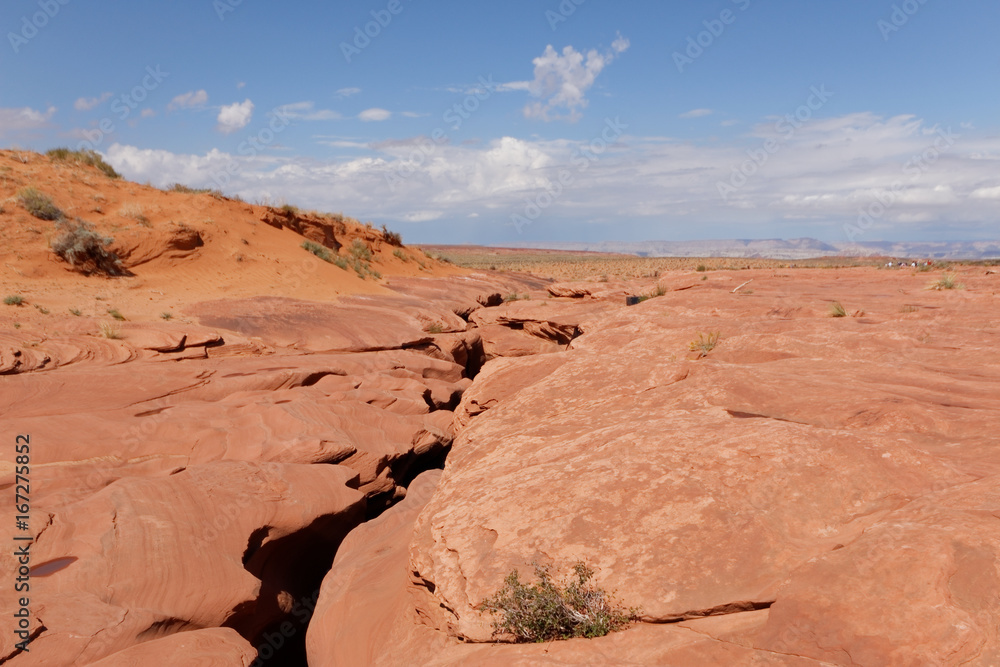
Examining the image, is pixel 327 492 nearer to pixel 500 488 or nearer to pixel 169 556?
pixel 169 556

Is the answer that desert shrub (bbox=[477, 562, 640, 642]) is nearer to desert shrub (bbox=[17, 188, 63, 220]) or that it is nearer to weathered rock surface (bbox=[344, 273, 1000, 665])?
weathered rock surface (bbox=[344, 273, 1000, 665])

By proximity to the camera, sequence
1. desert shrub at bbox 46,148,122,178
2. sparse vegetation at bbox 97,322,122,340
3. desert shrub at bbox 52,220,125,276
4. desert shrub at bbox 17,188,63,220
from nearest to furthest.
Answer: sparse vegetation at bbox 97,322,122,340 → desert shrub at bbox 52,220,125,276 → desert shrub at bbox 17,188,63,220 → desert shrub at bbox 46,148,122,178

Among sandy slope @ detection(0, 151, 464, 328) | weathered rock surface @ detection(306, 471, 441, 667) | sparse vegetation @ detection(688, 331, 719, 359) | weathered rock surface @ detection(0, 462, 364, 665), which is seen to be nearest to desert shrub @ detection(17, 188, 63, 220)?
sandy slope @ detection(0, 151, 464, 328)

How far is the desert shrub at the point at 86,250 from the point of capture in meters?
17.7

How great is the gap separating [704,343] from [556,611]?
667 cm

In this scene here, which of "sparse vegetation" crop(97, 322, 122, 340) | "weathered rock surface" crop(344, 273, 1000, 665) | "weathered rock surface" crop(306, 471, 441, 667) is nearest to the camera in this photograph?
"weathered rock surface" crop(344, 273, 1000, 665)

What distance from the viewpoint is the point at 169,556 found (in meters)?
6.35

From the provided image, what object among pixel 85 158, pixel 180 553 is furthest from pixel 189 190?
pixel 180 553

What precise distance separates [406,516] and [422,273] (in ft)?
92.1

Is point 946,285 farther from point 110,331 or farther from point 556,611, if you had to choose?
point 110,331

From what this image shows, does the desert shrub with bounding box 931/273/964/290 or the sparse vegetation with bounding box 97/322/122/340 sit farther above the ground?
the desert shrub with bounding box 931/273/964/290

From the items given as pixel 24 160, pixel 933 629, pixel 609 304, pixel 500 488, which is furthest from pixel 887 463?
pixel 24 160

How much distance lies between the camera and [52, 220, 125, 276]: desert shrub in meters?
17.7

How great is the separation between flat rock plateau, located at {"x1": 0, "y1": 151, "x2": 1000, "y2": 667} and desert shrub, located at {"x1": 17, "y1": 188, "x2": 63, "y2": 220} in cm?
596
